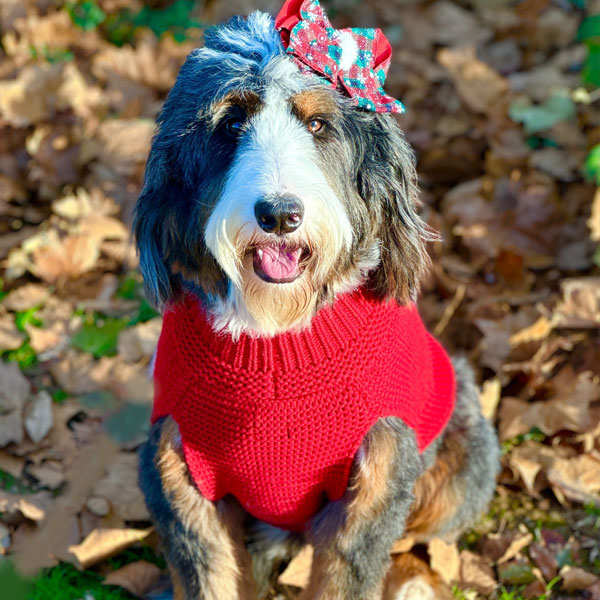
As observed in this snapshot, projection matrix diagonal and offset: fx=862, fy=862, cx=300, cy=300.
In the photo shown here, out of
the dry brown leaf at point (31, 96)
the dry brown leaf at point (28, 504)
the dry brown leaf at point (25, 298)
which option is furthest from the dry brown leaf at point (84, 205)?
the dry brown leaf at point (28, 504)

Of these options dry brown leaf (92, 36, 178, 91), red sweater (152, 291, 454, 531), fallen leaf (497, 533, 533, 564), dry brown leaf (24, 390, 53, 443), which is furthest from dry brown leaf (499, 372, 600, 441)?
dry brown leaf (92, 36, 178, 91)

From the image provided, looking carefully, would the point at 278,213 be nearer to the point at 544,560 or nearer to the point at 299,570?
the point at 299,570

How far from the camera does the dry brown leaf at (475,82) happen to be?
4867 millimetres

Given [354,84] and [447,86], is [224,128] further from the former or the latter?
[447,86]

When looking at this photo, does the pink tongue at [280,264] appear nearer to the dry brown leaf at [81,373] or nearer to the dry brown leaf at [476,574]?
the dry brown leaf at [476,574]

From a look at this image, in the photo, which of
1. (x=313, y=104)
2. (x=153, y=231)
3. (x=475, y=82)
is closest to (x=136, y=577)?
(x=153, y=231)

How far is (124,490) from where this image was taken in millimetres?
3277

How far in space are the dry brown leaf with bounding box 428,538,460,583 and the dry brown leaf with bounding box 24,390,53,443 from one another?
1599mm

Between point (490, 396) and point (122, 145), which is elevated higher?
point (122, 145)

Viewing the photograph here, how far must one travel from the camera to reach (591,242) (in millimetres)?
4211

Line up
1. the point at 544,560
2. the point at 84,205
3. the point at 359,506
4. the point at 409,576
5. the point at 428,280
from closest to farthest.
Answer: the point at 359,506
the point at 409,576
the point at 544,560
the point at 428,280
the point at 84,205

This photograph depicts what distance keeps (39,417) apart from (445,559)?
1707mm

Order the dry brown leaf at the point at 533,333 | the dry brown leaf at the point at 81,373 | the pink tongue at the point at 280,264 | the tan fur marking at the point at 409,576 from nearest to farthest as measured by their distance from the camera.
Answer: the pink tongue at the point at 280,264, the tan fur marking at the point at 409,576, the dry brown leaf at the point at 533,333, the dry brown leaf at the point at 81,373

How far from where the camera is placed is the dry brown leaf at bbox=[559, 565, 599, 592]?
2922mm
